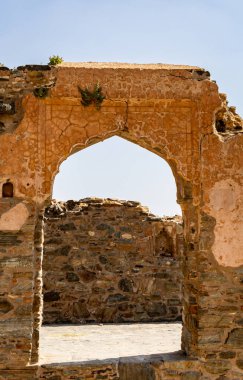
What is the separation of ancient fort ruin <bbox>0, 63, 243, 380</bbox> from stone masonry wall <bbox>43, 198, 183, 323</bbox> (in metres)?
3.06

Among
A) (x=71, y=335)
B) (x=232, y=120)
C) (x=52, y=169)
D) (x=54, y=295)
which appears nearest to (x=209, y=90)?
(x=232, y=120)

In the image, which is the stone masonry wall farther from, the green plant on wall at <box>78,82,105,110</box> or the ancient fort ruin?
the green plant on wall at <box>78,82,105,110</box>

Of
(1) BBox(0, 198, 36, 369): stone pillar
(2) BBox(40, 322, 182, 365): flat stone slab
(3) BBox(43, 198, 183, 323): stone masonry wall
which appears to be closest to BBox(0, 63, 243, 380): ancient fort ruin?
(1) BBox(0, 198, 36, 369): stone pillar

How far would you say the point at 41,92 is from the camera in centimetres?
605

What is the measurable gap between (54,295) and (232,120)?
447 centimetres

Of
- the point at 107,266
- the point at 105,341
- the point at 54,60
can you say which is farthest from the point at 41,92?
the point at 107,266

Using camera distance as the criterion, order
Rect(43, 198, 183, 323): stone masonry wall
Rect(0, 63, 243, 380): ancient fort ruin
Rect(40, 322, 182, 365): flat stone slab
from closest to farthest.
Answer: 1. Rect(0, 63, 243, 380): ancient fort ruin
2. Rect(40, 322, 182, 365): flat stone slab
3. Rect(43, 198, 183, 323): stone masonry wall

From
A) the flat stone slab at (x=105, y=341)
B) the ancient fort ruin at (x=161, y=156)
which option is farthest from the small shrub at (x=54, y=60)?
the flat stone slab at (x=105, y=341)

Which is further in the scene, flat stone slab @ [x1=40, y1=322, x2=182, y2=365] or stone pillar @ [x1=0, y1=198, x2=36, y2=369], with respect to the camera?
flat stone slab @ [x1=40, y1=322, x2=182, y2=365]

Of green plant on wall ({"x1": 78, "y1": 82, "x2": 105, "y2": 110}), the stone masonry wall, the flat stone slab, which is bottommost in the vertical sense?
the flat stone slab

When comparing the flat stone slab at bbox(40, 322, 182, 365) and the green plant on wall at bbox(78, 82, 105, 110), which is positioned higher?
the green plant on wall at bbox(78, 82, 105, 110)

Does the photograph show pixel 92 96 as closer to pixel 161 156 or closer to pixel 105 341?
pixel 161 156

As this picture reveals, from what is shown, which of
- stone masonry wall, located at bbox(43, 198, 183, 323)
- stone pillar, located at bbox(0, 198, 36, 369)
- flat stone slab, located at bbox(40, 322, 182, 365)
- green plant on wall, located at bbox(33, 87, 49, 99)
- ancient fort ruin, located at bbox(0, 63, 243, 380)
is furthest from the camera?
stone masonry wall, located at bbox(43, 198, 183, 323)

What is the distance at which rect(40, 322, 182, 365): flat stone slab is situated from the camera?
20.4 feet
